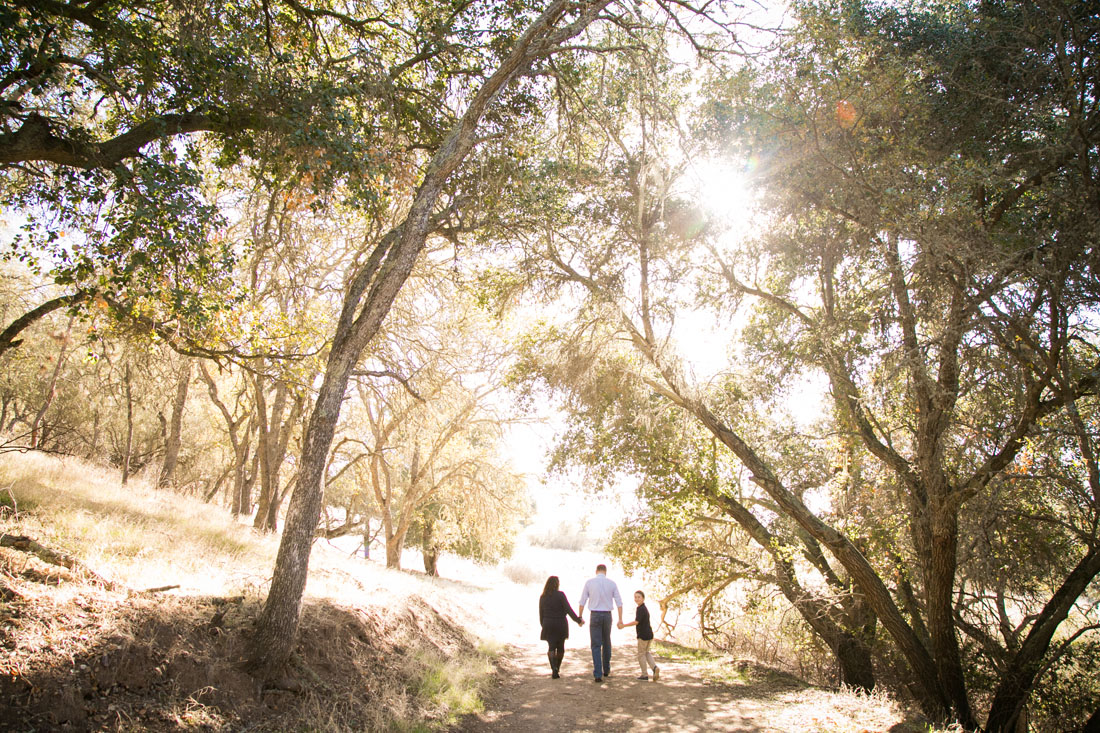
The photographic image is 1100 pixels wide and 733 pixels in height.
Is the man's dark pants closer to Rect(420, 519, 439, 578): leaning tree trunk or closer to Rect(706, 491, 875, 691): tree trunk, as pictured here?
Rect(706, 491, 875, 691): tree trunk

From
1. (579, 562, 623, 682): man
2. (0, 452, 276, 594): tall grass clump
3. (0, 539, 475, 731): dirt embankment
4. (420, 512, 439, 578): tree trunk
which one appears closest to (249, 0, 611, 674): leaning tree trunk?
(0, 539, 475, 731): dirt embankment

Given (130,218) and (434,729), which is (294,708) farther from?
(130,218)

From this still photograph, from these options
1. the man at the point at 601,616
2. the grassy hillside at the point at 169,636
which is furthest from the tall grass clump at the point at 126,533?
the man at the point at 601,616

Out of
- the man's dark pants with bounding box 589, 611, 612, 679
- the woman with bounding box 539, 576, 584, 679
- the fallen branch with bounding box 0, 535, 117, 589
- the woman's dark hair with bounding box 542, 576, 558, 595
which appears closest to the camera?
the fallen branch with bounding box 0, 535, 117, 589

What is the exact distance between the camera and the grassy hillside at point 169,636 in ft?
14.3

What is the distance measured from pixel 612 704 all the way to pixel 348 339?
6.27 m

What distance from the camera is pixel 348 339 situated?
635 centimetres

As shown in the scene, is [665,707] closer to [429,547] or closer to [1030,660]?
[1030,660]

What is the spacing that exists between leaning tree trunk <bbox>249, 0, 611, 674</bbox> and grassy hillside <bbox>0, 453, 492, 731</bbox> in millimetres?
416

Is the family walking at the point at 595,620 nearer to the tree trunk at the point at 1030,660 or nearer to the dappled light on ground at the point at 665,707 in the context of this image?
the dappled light on ground at the point at 665,707

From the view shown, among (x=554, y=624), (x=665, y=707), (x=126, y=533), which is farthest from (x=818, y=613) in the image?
(x=126, y=533)

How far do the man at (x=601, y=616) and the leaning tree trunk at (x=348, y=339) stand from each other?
5.13 metres

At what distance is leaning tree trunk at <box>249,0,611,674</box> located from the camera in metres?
5.66

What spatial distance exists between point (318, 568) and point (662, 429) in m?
7.05
